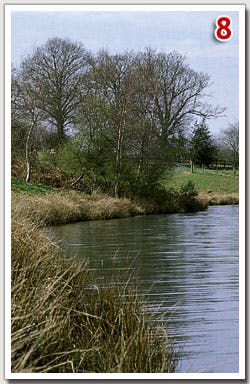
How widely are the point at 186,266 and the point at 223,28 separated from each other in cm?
423

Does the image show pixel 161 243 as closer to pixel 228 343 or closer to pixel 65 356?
pixel 228 343

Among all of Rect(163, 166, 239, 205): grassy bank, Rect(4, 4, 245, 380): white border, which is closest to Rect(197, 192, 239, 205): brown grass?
Rect(163, 166, 239, 205): grassy bank

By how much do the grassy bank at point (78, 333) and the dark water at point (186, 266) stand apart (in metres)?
0.36

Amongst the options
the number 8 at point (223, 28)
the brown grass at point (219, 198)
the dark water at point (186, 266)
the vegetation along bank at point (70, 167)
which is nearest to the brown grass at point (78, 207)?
the dark water at point (186, 266)

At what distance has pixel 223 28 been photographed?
568cm

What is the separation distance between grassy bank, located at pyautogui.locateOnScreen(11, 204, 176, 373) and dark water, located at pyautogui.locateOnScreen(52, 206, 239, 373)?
36 cm

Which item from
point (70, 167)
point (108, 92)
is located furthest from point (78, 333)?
point (70, 167)

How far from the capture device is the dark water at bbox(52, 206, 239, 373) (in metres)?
6.29

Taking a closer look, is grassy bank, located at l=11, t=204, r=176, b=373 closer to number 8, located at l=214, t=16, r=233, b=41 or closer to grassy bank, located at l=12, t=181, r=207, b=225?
grassy bank, located at l=12, t=181, r=207, b=225

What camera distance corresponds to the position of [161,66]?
7.05 meters

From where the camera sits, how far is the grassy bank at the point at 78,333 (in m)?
5.12
